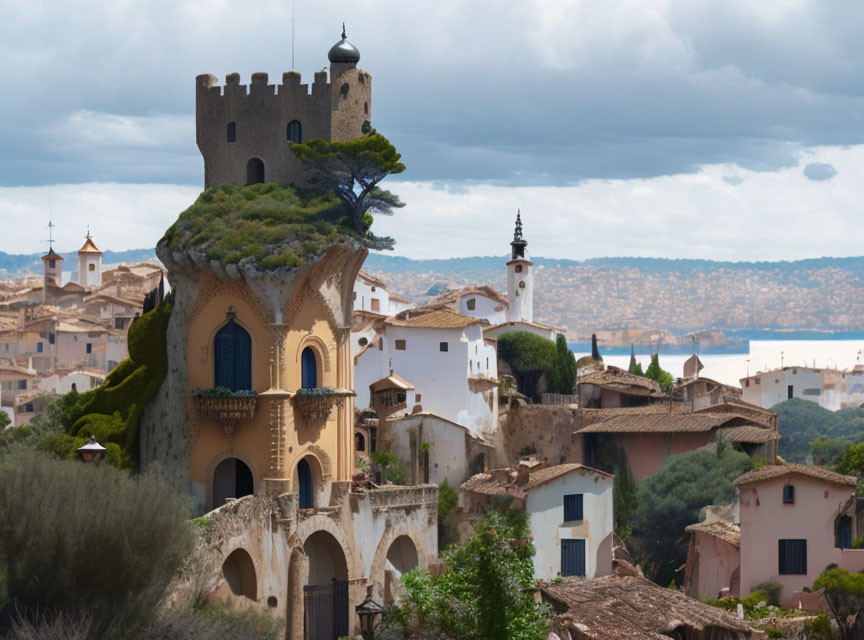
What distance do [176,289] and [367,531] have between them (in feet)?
29.2

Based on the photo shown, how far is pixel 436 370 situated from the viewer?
69.4m

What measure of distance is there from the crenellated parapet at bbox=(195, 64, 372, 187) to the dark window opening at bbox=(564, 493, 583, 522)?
13.5 metres

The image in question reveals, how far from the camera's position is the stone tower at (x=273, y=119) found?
4944 centimetres

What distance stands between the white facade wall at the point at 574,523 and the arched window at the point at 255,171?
43.5 ft

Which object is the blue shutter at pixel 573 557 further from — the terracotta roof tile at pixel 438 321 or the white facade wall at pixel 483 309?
the white facade wall at pixel 483 309

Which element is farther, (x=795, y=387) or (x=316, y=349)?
(x=795, y=387)

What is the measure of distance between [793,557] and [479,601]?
569 inches

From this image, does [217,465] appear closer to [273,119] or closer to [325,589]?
[325,589]

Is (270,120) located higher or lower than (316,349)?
higher

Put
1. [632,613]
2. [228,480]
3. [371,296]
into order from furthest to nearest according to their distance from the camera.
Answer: [371,296] < [228,480] < [632,613]

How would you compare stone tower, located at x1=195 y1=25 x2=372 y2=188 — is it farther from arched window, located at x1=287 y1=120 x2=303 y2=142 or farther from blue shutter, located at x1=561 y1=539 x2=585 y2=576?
blue shutter, located at x1=561 y1=539 x2=585 y2=576

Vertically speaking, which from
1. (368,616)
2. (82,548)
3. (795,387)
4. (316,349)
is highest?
(795,387)

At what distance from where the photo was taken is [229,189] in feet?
160

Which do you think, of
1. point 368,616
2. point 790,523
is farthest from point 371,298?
point 368,616
